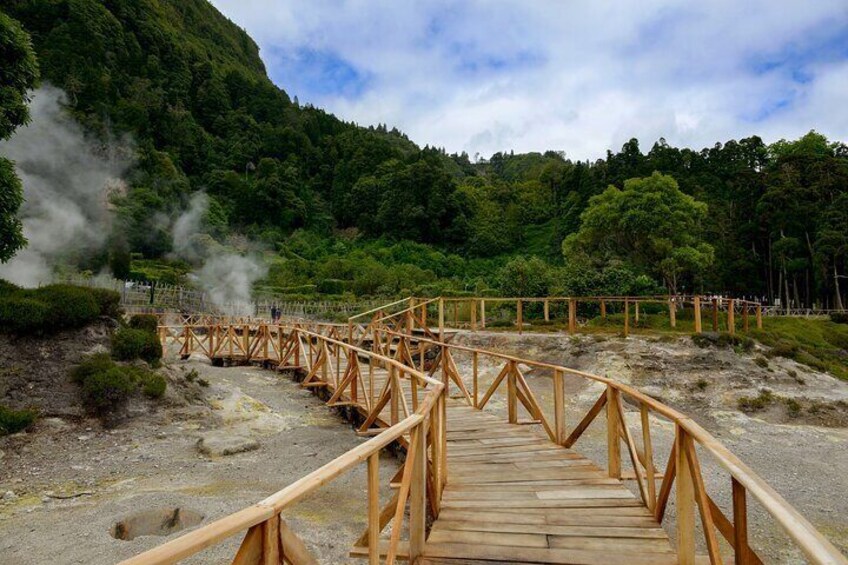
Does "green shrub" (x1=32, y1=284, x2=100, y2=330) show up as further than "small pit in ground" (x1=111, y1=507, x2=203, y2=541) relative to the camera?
Yes

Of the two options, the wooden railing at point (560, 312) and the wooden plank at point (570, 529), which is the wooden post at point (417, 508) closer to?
the wooden plank at point (570, 529)

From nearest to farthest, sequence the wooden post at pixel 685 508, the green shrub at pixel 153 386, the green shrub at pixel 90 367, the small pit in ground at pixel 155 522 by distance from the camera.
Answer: the wooden post at pixel 685 508, the small pit in ground at pixel 155 522, the green shrub at pixel 90 367, the green shrub at pixel 153 386

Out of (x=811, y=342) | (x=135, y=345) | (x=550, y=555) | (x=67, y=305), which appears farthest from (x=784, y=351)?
(x=67, y=305)

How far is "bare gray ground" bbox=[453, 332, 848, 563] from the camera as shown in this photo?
651cm

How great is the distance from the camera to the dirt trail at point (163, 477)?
187 inches

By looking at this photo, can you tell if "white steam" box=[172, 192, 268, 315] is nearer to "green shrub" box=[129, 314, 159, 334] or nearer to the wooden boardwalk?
"green shrub" box=[129, 314, 159, 334]

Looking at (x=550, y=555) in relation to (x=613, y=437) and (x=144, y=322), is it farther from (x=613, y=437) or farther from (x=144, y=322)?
(x=144, y=322)

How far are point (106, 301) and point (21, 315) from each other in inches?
63.1

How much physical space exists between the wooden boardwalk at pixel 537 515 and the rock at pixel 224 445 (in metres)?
4.14

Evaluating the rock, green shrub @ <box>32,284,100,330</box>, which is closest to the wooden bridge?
the rock

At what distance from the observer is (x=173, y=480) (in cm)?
652

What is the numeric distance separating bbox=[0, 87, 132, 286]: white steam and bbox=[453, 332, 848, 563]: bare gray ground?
27684mm

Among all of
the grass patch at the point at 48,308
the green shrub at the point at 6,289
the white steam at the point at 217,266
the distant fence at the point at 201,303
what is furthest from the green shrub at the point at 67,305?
the white steam at the point at 217,266

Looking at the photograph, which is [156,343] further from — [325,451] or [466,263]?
[466,263]
